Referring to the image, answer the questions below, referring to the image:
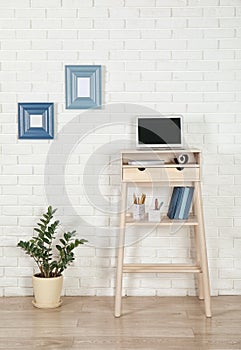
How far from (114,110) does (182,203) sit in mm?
774

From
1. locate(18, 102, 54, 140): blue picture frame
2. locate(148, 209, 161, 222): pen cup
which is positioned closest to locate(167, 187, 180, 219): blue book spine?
locate(148, 209, 161, 222): pen cup

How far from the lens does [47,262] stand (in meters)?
4.03

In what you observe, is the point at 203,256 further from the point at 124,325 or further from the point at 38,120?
the point at 38,120

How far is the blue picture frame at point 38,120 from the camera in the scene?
4.20 metres

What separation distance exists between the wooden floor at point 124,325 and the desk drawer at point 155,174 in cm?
81

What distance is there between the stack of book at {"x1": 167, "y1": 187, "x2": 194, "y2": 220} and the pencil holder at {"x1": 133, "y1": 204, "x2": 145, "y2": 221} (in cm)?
19

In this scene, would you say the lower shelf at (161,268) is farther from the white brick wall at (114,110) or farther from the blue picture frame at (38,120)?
the blue picture frame at (38,120)

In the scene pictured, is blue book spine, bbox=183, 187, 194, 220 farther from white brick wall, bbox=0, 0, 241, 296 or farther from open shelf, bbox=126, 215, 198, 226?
white brick wall, bbox=0, 0, 241, 296

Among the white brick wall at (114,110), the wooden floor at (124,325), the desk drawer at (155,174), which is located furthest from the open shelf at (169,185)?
the white brick wall at (114,110)

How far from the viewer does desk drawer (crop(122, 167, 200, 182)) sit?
12.6 feet

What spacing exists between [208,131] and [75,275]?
50.8 inches

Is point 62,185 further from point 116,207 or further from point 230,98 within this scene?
point 230,98

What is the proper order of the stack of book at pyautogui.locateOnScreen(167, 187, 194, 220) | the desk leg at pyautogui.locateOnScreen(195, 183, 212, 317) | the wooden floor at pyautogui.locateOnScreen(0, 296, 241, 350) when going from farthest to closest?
the stack of book at pyautogui.locateOnScreen(167, 187, 194, 220), the desk leg at pyautogui.locateOnScreen(195, 183, 212, 317), the wooden floor at pyautogui.locateOnScreen(0, 296, 241, 350)

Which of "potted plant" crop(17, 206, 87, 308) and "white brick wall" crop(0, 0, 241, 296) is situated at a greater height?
"white brick wall" crop(0, 0, 241, 296)
